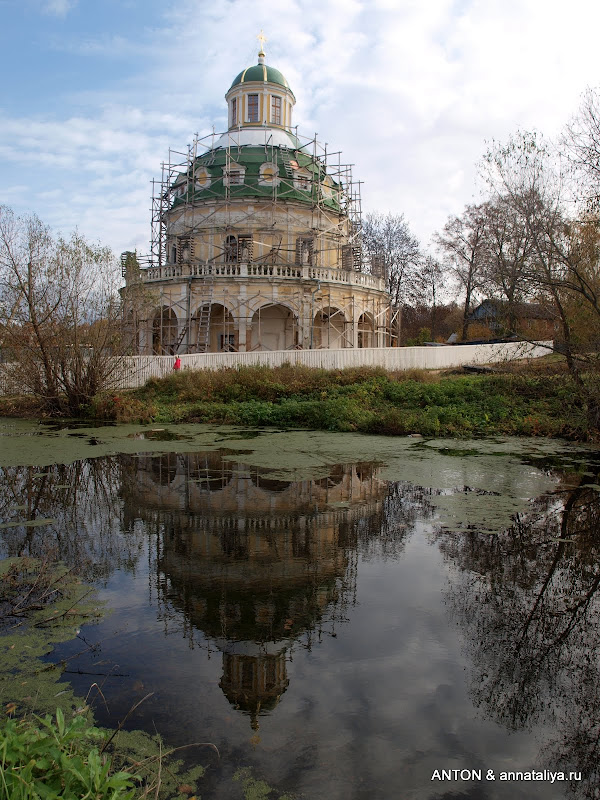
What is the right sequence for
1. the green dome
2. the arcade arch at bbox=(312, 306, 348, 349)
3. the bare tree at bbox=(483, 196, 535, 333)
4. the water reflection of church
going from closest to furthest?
the water reflection of church < the bare tree at bbox=(483, 196, 535, 333) < the arcade arch at bbox=(312, 306, 348, 349) < the green dome

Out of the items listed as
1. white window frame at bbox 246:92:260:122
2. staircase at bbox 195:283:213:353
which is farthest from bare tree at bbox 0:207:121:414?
white window frame at bbox 246:92:260:122

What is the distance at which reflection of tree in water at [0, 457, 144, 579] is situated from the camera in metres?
6.57

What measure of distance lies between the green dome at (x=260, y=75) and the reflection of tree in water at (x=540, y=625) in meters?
38.4

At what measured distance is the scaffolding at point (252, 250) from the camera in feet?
104

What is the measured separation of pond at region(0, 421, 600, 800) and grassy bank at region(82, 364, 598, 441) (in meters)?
5.42

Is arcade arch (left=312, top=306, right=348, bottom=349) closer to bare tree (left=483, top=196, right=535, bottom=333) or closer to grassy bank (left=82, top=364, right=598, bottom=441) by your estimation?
grassy bank (left=82, top=364, right=598, bottom=441)

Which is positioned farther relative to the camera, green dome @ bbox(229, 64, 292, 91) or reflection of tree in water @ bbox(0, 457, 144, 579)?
green dome @ bbox(229, 64, 292, 91)

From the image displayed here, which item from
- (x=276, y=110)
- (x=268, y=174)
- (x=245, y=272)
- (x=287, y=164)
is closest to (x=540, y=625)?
(x=245, y=272)

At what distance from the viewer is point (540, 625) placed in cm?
494

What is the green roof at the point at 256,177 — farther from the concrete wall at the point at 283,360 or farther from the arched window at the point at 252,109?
the concrete wall at the point at 283,360

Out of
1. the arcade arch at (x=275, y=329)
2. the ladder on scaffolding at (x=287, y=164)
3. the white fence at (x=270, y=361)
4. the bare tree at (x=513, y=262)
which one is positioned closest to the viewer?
the bare tree at (x=513, y=262)

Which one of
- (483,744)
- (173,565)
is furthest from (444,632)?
(173,565)

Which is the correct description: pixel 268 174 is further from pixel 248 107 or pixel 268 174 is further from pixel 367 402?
pixel 367 402

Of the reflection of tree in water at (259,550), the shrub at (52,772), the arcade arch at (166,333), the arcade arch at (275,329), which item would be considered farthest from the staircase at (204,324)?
the shrub at (52,772)
